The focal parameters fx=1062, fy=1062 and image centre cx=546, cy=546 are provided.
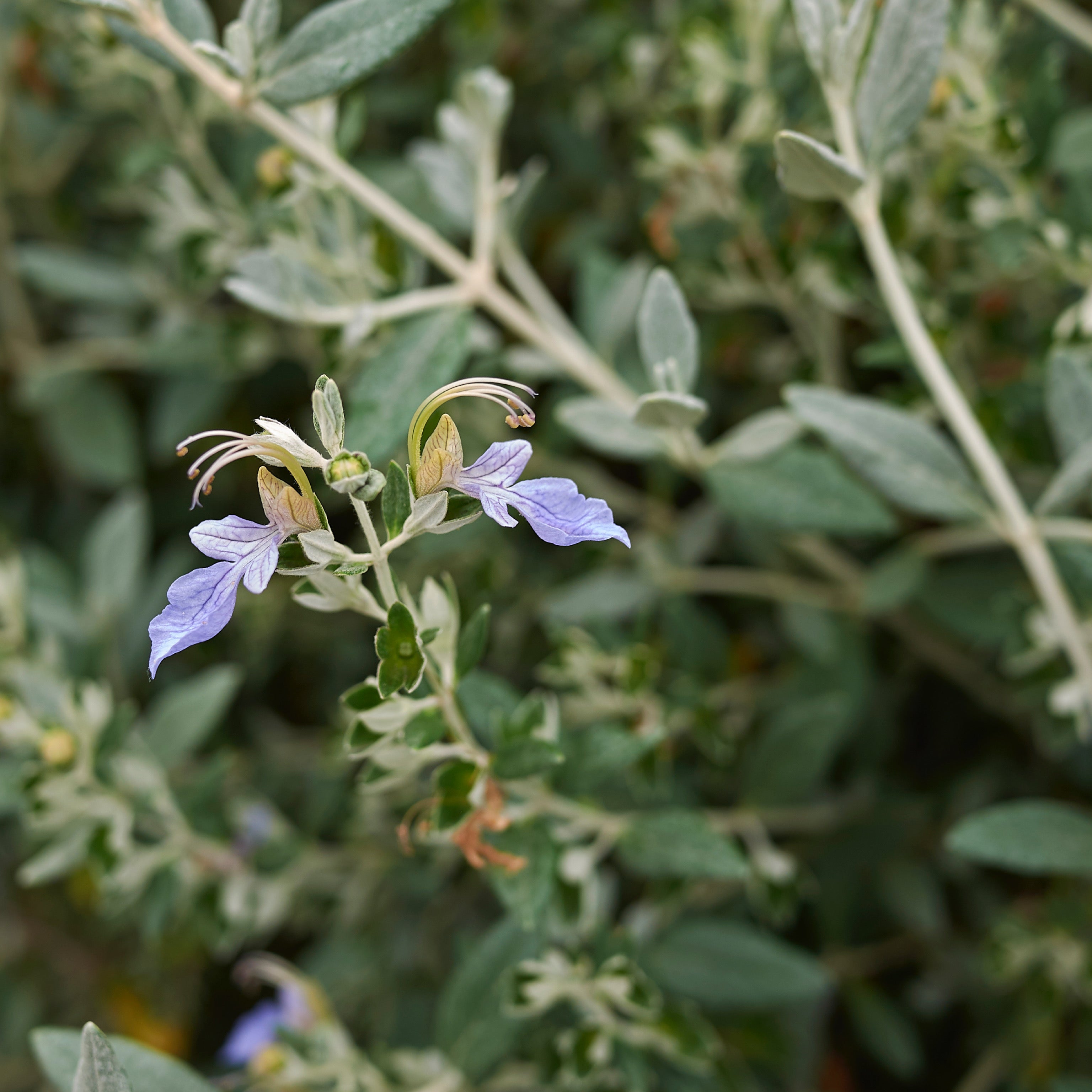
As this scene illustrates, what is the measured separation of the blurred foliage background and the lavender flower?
12.6 inches

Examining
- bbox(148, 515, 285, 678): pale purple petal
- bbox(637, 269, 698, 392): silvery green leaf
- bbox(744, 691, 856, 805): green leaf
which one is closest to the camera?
bbox(148, 515, 285, 678): pale purple petal

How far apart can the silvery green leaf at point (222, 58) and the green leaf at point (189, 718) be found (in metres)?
0.80

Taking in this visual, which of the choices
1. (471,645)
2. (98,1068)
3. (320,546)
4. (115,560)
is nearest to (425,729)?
(471,645)

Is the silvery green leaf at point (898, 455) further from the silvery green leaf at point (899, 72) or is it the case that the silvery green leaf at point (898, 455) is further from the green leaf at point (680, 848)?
the green leaf at point (680, 848)

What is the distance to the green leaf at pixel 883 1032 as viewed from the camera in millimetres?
1480

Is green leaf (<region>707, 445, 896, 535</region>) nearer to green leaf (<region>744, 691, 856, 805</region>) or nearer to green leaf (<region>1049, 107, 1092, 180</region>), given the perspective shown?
green leaf (<region>744, 691, 856, 805</region>)

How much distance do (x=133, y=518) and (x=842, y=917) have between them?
121cm

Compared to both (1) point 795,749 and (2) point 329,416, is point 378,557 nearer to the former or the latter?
(2) point 329,416

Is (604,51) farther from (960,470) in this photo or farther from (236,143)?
(960,470)

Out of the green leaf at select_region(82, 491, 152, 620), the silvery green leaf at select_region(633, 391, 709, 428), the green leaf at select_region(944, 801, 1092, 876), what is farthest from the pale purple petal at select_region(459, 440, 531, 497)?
the green leaf at select_region(82, 491, 152, 620)

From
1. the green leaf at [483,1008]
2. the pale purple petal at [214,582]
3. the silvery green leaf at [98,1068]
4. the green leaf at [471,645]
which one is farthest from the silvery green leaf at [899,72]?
the silvery green leaf at [98,1068]

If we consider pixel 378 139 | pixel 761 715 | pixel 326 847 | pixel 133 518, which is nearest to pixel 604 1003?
pixel 761 715

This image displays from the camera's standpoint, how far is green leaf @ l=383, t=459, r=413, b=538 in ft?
2.18

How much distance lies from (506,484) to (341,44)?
51 cm
